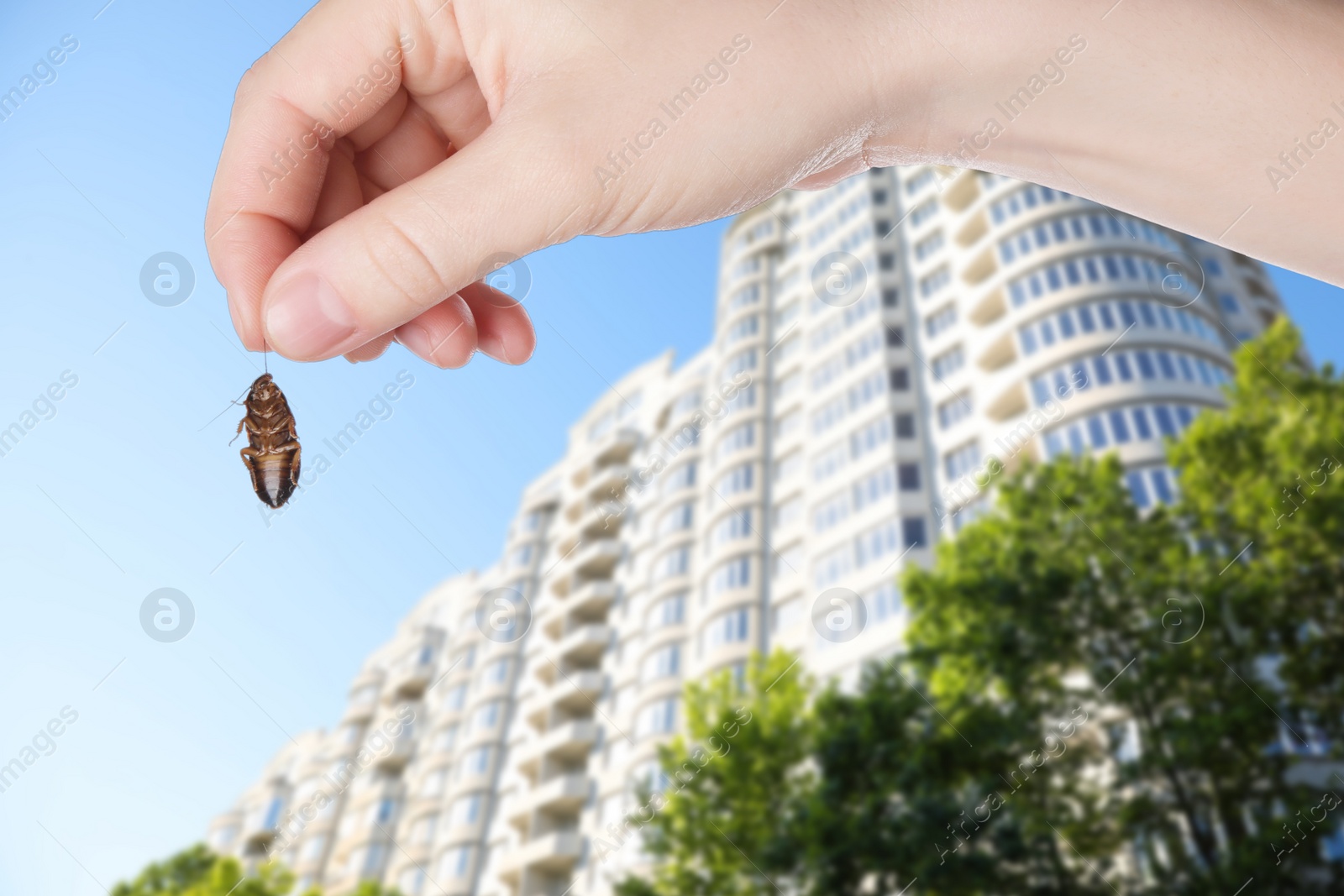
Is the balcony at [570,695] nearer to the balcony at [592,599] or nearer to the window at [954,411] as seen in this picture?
the balcony at [592,599]

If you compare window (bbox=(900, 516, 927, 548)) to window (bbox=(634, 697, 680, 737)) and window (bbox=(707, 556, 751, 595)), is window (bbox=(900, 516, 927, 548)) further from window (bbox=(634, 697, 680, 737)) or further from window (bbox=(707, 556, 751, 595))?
window (bbox=(634, 697, 680, 737))

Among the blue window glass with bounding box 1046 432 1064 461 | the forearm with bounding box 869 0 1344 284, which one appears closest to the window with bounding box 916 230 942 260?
the blue window glass with bounding box 1046 432 1064 461

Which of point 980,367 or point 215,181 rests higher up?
point 980,367

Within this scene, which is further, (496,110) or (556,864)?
(556,864)

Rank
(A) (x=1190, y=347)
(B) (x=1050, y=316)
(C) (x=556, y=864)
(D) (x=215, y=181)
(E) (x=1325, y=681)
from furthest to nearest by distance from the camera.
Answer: (C) (x=556, y=864) < (B) (x=1050, y=316) < (A) (x=1190, y=347) < (E) (x=1325, y=681) < (D) (x=215, y=181)

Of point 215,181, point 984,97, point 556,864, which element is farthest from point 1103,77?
point 556,864

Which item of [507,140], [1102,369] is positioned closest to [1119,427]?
[1102,369]

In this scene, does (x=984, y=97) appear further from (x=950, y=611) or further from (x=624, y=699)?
(x=624, y=699)

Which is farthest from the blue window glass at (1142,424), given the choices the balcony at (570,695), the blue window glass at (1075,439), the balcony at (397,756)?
the balcony at (397,756)
